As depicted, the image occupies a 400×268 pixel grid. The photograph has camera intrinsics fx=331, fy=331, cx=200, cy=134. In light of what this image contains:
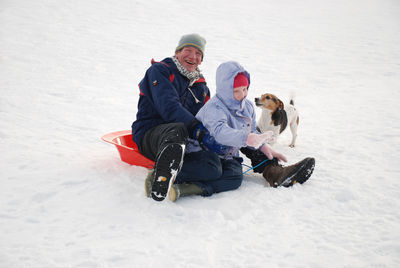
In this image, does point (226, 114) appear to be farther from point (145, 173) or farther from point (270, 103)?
point (270, 103)

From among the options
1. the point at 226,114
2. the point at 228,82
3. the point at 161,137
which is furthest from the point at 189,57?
the point at 161,137

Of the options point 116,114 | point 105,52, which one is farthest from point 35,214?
point 105,52

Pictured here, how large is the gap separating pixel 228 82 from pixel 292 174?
0.85m

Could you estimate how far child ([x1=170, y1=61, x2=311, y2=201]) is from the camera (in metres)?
2.27

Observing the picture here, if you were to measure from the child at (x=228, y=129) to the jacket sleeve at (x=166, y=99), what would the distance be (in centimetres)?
15

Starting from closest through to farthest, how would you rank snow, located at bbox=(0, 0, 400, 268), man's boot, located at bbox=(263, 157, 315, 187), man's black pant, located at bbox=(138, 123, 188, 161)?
snow, located at bbox=(0, 0, 400, 268) < man's black pant, located at bbox=(138, 123, 188, 161) < man's boot, located at bbox=(263, 157, 315, 187)

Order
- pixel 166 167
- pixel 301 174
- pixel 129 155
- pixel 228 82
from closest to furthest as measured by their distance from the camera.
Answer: pixel 166 167 → pixel 228 82 → pixel 301 174 → pixel 129 155

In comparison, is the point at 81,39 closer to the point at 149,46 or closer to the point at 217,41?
the point at 149,46

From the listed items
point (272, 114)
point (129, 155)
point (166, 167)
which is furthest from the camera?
point (272, 114)

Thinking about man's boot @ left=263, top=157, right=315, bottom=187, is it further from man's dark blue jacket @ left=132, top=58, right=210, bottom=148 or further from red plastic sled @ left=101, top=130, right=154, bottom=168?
red plastic sled @ left=101, top=130, right=154, bottom=168

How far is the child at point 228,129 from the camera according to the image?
227 cm

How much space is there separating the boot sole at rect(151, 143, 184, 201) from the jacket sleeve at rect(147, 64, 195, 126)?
1.28 feet

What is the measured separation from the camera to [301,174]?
2.56 metres

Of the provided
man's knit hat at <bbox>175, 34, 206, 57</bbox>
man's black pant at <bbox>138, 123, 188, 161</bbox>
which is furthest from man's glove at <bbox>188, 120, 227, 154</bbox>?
man's knit hat at <bbox>175, 34, 206, 57</bbox>
